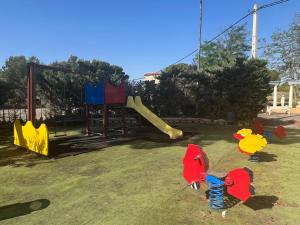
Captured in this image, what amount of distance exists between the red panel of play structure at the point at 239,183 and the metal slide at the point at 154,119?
600cm

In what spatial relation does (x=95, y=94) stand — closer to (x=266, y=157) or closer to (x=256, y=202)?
(x=266, y=157)

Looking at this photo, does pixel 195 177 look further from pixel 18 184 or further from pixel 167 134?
pixel 167 134

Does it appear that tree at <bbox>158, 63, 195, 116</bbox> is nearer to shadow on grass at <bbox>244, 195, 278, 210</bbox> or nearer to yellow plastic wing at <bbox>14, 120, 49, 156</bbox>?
yellow plastic wing at <bbox>14, 120, 49, 156</bbox>

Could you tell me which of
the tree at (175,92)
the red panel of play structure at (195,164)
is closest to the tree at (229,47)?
the tree at (175,92)

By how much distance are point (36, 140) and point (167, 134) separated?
5.08 m

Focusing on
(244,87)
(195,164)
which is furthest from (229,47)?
(195,164)

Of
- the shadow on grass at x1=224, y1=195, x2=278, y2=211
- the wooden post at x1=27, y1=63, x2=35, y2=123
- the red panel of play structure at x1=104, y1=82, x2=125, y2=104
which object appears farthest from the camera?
the red panel of play structure at x1=104, y1=82, x2=125, y2=104

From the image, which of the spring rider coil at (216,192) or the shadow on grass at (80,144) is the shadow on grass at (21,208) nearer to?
the spring rider coil at (216,192)

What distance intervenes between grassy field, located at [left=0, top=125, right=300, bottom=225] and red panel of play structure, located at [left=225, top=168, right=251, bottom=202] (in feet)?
0.81

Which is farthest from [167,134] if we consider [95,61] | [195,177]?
[95,61]

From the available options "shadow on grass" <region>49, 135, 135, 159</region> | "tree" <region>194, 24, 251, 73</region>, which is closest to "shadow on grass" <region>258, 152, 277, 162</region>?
"shadow on grass" <region>49, 135, 135, 159</region>

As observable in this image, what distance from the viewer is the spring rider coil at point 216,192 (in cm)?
369

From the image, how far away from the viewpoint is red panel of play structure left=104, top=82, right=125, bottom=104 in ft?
31.4

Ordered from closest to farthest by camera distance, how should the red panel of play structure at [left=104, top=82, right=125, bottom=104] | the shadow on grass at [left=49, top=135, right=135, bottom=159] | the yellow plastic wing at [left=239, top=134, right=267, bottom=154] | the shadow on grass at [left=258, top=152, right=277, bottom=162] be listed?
the yellow plastic wing at [left=239, top=134, right=267, bottom=154] < the shadow on grass at [left=258, top=152, right=277, bottom=162] < the shadow on grass at [left=49, top=135, right=135, bottom=159] < the red panel of play structure at [left=104, top=82, right=125, bottom=104]
